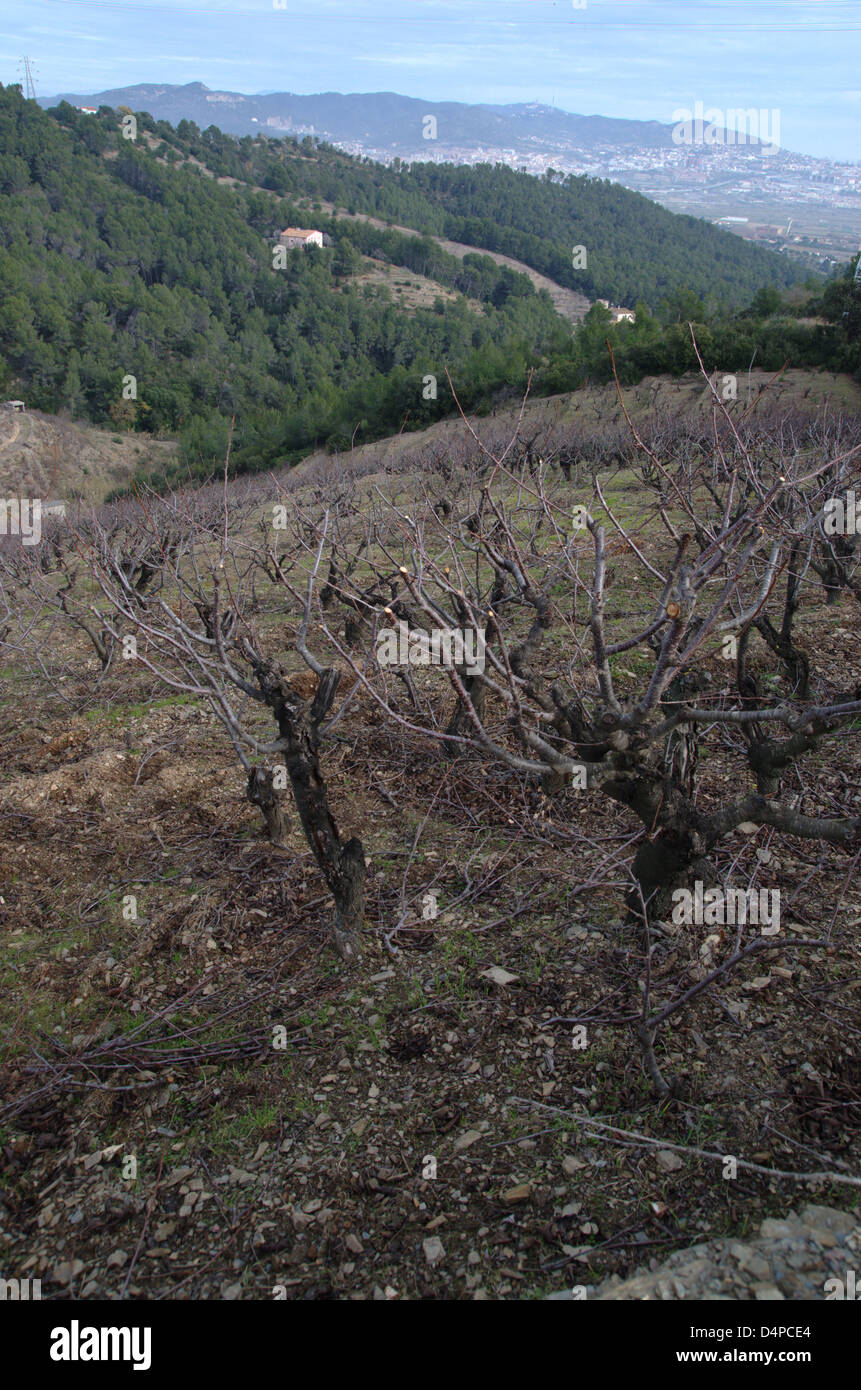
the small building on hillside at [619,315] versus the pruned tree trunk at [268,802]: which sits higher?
the small building on hillside at [619,315]

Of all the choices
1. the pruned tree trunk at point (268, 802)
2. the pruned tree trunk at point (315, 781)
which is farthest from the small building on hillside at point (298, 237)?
Result: the pruned tree trunk at point (315, 781)

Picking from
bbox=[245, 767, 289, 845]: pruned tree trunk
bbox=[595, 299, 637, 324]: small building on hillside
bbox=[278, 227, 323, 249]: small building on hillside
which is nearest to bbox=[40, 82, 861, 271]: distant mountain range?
bbox=[278, 227, 323, 249]: small building on hillside

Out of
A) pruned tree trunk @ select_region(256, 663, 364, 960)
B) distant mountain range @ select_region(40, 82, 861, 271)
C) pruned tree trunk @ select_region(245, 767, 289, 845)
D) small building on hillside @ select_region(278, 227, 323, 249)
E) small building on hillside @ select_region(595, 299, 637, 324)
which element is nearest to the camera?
pruned tree trunk @ select_region(256, 663, 364, 960)

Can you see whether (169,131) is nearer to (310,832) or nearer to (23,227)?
(23,227)

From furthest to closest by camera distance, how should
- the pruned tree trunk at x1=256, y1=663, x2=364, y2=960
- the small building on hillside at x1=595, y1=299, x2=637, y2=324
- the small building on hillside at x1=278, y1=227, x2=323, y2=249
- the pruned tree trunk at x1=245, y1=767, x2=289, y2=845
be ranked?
the small building on hillside at x1=278, y1=227, x2=323, y2=249 → the small building on hillside at x1=595, y1=299, x2=637, y2=324 → the pruned tree trunk at x1=245, y1=767, x2=289, y2=845 → the pruned tree trunk at x1=256, y1=663, x2=364, y2=960

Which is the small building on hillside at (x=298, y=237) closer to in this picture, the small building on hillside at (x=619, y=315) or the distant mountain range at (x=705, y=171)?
the distant mountain range at (x=705, y=171)

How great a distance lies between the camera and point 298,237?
69875 millimetres

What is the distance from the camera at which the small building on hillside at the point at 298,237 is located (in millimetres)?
69125

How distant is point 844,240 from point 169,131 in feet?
267

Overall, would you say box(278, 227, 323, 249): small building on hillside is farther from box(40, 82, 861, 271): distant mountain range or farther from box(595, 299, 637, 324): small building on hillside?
box(595, 299, 637, 324): small building on hillside

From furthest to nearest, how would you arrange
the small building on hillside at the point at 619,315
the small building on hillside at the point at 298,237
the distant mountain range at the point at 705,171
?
the distant mountain range at the point at 705,171
the small building on hillside at the point at 298,237
the small building on hillside at the point at 619,315

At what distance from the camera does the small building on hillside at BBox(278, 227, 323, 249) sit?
69.1m

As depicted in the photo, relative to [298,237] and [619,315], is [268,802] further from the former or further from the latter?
[298,237]

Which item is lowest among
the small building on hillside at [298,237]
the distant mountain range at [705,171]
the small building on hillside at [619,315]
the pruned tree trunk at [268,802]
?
the pruned tree trunk at [268,802]
